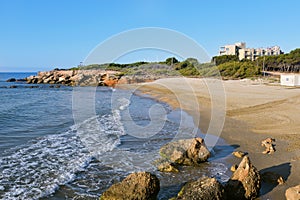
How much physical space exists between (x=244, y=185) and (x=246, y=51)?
4389 inches

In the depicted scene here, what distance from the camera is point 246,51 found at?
108062 mm

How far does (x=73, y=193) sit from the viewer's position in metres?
5.80

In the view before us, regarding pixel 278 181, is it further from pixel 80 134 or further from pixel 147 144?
pixel 80 134

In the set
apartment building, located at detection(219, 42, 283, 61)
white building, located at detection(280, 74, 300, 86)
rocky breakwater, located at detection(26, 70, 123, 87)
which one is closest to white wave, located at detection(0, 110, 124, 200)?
white building, located at detection(280, 74, 300, 86)

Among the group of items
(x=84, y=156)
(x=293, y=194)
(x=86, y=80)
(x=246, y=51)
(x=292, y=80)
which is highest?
(x=246, y=51)

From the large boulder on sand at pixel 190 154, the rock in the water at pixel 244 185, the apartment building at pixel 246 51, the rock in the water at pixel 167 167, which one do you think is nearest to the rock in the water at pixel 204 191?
the rock in the water at pixel 244 185

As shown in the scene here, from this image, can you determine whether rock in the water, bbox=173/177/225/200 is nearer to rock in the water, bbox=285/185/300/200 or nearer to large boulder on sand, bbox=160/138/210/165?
rock in the water, bbox=285/185/300/200

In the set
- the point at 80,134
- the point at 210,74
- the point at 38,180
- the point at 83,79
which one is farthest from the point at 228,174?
the point at 83,79

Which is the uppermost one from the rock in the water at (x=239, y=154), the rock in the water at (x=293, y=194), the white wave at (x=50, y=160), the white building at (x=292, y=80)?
the white building at (x=292, y=80)

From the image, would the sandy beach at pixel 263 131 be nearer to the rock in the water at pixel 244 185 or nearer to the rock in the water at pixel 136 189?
the rock in the water at pixel 244 185

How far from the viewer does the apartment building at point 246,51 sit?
108m

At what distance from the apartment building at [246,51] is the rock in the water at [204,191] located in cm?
10735

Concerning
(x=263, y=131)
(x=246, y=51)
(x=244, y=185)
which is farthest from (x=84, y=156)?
(x=246, y=51)

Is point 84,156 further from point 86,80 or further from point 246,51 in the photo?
point 246,51
